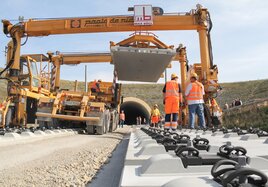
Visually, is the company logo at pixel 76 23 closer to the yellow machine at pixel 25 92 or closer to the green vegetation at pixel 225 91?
the yellow machine at pixel 25 92

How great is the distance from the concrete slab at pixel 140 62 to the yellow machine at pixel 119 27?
0.90 m

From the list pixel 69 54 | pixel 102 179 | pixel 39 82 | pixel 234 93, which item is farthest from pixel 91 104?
pixel 234 93

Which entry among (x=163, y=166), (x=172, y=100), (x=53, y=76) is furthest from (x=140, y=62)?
(x=163, y=166)

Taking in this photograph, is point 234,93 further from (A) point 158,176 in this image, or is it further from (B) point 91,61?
(A) point 158,176

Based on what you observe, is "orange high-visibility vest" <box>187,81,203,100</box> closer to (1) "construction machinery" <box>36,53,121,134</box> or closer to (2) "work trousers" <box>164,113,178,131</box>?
(2) "work trousers" <box>164,113,178,131</box>

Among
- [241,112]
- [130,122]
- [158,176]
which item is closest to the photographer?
[158,176]

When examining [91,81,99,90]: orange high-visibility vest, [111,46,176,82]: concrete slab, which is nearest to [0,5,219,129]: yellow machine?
[111,46,176,82]: concrete slab

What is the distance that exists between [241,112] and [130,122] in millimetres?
28231

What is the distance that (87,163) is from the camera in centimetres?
388

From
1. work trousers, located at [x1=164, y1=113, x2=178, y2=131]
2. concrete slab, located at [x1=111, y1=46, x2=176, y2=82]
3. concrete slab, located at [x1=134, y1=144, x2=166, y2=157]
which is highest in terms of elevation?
concrete slab, located at [x1=111, y1=46, x2=176, y2=82]

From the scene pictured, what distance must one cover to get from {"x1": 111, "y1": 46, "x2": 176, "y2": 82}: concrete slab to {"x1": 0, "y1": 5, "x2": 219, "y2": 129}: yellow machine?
90cm

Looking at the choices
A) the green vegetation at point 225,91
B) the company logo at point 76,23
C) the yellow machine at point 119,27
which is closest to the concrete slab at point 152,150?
the yellow machine at point 119,27

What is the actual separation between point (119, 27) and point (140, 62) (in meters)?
2.51

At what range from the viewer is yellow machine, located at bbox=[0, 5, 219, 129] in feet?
43.7
